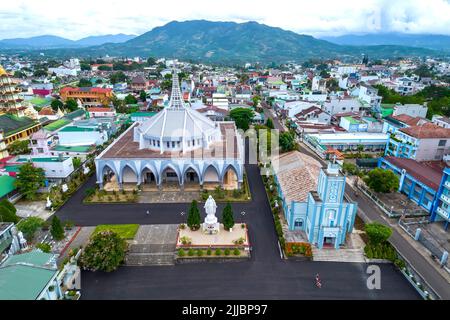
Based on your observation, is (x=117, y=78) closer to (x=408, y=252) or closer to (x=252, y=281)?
(x=252, y=281)

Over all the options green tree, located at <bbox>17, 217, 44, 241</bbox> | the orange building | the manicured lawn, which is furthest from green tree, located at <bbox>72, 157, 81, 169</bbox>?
the orange building

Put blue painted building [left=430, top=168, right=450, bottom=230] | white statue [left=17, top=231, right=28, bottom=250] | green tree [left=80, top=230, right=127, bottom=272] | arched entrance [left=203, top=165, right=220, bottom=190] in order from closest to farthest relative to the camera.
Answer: green tree [left=80, top=230, right=127, bottom=272] → white statue [left=17, top=231, right=28, bottom=250] → blue painted building [left=430, top=168, right=450, bottom=230] → arched entrance [left=203, top=165, right=220, bottom=190]

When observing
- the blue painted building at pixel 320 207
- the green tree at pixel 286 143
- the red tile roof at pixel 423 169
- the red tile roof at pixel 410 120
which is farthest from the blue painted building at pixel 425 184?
the red tile roof at pixel 410 120

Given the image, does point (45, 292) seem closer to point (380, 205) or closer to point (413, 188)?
point (380, 205)

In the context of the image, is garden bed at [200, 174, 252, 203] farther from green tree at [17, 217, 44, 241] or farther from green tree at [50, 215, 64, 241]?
green tree at [17, 217, 44, 241]

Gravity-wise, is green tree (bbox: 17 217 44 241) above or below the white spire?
below
